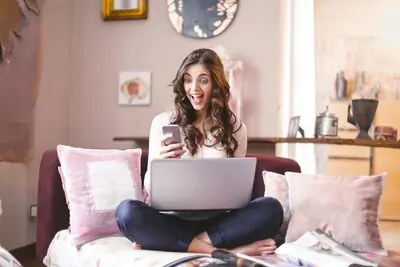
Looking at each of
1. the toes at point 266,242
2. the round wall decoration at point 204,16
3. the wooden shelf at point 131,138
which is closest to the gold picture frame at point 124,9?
the round wall decoration at point 204,16

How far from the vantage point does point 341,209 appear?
1.94m

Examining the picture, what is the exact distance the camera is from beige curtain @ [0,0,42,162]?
8.94 ft

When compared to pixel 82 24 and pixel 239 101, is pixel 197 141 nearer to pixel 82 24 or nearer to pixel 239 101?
pixel 239 101

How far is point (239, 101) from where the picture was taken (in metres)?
3.16

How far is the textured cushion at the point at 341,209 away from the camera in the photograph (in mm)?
1910

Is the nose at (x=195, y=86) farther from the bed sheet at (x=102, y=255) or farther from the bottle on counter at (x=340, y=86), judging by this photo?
the bottle on counter at (x=340, y=86)

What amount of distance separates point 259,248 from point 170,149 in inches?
17.9

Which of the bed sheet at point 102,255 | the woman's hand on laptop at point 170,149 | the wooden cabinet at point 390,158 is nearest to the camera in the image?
the bed sheet at point 102,255

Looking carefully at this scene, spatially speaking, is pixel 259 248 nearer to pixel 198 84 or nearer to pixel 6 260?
pixel 198 84

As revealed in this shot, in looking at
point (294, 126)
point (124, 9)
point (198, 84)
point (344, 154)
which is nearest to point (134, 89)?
point (124, 9)

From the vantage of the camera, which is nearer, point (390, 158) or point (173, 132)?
point (173, 132)

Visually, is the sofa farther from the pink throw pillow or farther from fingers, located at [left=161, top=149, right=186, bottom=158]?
fingers, located at [left=161, top=149, right=186, bottom=158]

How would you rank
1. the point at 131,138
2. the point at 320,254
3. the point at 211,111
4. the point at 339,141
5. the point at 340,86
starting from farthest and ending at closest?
the point at 340,86
the point at 131,138
the point at 339,141
the point at 211,111
the point at 320,254

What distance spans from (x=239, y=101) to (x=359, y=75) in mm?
1028
